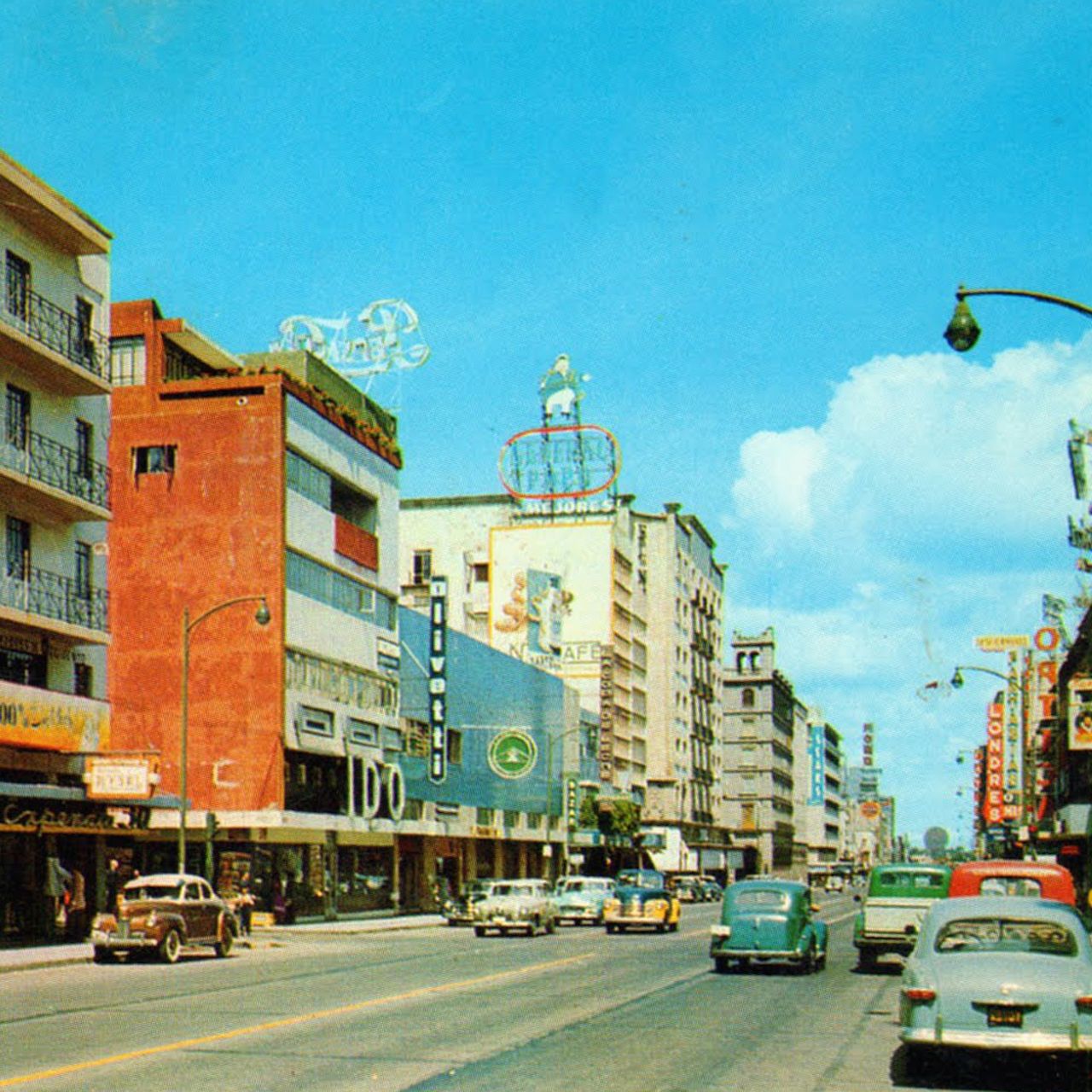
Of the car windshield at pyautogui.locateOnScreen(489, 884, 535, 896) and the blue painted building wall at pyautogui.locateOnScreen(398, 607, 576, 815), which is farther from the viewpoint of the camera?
the blue painted building wall at pyautogui.locateOnScreen(398, 607, 576, 815)

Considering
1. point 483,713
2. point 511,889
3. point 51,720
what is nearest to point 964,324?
point 51,720

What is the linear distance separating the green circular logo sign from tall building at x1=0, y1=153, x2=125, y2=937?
30551mm

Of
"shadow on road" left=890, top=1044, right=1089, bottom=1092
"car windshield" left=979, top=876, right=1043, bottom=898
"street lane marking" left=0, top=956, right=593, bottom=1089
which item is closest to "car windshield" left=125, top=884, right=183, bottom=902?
"street lane marking" left=0, top=956, right=593, bottom=1089

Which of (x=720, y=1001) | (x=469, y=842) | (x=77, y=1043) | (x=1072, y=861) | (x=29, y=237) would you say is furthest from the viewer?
(x=1072, y=861)

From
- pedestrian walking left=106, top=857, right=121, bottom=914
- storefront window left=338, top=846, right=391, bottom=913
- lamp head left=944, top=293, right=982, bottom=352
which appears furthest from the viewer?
storefront window left=338, top=846, right=391, bottom=913

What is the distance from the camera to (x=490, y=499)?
108 metres

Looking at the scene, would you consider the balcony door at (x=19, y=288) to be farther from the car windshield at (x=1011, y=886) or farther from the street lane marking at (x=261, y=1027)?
the car windshield at (x=1011, y=886)

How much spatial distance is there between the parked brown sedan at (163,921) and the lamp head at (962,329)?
19.7m

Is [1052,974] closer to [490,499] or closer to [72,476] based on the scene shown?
[72,476]

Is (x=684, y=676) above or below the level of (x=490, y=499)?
below

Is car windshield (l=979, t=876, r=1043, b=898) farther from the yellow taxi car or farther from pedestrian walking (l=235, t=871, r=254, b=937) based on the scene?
the yellow taxi car

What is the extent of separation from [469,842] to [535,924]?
32570mm

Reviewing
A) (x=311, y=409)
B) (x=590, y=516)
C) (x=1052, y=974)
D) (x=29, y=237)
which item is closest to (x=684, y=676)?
(x=590, y=516)

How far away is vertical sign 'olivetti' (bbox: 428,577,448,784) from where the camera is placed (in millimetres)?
65438
